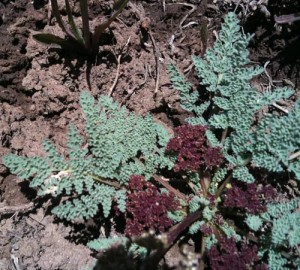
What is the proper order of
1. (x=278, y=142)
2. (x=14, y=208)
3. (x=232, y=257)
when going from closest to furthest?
(x=232, y=257) → (x=278, y=142) → (x=14, y=208)

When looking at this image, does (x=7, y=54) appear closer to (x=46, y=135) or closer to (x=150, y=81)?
(x=46, y=135)

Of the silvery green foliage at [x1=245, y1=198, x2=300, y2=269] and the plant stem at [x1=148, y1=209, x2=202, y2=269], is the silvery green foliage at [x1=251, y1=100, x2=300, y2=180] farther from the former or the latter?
the plant stem at [x1=148, y1=209, x2=202, y2=269]

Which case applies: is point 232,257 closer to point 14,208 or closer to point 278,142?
point 278,142

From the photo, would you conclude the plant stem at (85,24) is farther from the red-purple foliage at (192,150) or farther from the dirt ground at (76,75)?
the red-purple foliage at (192,150)

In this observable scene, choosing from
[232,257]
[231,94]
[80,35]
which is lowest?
[232,257]

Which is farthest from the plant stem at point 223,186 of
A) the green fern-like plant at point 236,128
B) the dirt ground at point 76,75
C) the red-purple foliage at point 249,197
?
the dirt ground at point 76,75

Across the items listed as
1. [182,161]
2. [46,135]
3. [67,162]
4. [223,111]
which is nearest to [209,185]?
[182,161]

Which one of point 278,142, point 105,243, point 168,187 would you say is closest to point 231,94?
point 278,142
